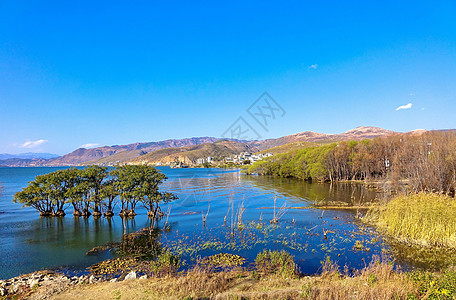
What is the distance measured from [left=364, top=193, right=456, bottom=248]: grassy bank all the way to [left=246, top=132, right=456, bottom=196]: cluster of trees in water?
18.7 meters

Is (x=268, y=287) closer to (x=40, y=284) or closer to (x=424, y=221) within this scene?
(x=40, y=284)

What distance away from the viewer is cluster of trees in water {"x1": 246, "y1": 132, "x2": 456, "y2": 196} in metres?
35.6

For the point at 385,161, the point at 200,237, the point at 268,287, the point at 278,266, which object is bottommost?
the point at 200,237

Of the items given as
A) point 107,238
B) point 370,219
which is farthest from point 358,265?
point 107,238

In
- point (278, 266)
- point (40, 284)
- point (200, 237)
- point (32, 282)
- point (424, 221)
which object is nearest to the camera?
point (40, 284)

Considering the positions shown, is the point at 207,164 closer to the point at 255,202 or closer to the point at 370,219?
the point at 255,202

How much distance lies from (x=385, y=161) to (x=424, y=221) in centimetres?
5107

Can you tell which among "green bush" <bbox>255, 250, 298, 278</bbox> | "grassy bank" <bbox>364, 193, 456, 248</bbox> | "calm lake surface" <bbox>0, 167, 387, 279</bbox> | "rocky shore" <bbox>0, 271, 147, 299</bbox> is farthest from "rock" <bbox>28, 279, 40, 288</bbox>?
"grassy bank" <bbox>364, 193, 456, 248</bbox>

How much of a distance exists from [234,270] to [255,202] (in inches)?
1084

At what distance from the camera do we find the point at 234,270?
13.9 meters

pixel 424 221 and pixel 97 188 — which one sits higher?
pixel 97 188

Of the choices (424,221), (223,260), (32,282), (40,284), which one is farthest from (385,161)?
(32,282)

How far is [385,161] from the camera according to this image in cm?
6188

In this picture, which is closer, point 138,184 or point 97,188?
point 138,184
